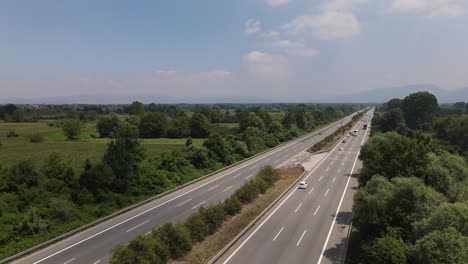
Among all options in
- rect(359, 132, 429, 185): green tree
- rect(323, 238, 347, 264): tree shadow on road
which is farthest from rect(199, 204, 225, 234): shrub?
rect(359, 132, 429, 185): green tree

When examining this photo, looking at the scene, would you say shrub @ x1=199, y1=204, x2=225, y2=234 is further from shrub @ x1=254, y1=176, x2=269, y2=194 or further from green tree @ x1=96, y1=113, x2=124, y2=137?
green tree @ x1=96, y1=113, x2=124, y2=137

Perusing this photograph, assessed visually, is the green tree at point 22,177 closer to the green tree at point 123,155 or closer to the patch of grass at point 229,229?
the green tree at point 123,155

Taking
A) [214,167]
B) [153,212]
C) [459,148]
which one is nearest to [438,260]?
[153,212]

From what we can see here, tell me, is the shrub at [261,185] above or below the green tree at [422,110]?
below

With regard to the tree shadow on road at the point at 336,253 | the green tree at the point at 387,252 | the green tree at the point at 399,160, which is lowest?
the tree shadow on road at the point at 336,253

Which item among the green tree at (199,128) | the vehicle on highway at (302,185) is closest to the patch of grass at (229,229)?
the vehicle on highway at (302,185)

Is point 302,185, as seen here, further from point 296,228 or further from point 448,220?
point 448,220

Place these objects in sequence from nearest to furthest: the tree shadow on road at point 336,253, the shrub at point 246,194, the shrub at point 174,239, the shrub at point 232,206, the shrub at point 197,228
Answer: the tree shadow on road at point 336,253
the shrub at point 174,239
the shrub at point 197,228
the shrub at point 232,206
the shrub at point 246,194
